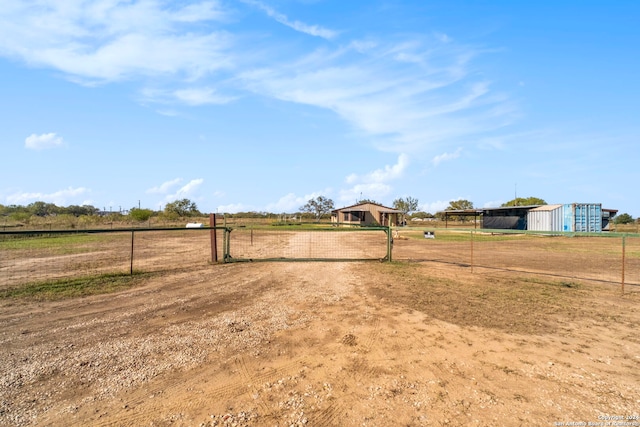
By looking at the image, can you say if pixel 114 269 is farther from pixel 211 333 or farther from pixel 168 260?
pixel 211 333

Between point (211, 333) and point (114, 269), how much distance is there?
8.79m

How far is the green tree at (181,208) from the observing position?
71.7 metres

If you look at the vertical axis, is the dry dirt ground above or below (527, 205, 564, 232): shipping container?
below

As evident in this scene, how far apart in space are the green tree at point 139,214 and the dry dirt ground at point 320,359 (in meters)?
57.7

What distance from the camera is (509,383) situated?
3.97 m

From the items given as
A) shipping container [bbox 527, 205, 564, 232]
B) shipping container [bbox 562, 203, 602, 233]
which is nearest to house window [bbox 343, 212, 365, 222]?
shipping container [bbox 527, 205, 564, 232]

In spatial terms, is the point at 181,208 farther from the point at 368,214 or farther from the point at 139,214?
the point at 368,214

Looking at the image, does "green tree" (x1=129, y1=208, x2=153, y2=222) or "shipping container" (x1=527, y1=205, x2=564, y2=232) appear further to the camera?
"green tree" (x1=129, y1=208, x2=153, y2=222)

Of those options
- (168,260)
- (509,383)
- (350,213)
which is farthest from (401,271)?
(350,213)

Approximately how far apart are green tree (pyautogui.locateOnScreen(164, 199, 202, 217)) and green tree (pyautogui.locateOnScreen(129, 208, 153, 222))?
A: 19.4 ft

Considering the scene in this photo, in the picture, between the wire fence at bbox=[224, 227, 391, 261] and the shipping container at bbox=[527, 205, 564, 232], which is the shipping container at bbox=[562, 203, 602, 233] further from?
the wire fence at bbox=[224, 227, 391, 261]

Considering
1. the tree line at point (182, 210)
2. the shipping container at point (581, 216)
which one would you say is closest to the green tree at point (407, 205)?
the tree line at point (182, 210)

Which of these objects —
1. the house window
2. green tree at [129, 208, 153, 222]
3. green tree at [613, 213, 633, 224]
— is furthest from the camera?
green tree at [613, 213, 633, 224]

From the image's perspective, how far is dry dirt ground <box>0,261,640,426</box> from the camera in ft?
11.2
